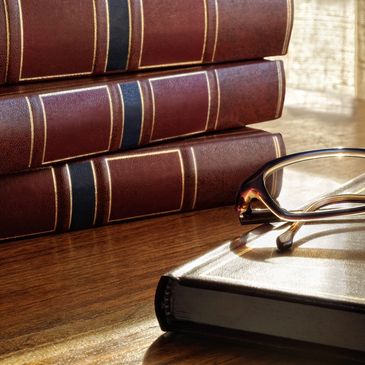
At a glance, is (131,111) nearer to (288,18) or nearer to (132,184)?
(132,184)

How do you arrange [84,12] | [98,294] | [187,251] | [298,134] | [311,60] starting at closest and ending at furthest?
[98,294] < [187,251] < [84,12] < [298,134] < [311,60]

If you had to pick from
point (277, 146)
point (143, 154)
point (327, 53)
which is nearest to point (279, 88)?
point (277, 146)

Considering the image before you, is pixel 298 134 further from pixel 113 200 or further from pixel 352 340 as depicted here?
pixel 352 340

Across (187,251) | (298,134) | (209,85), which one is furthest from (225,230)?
(298,134)

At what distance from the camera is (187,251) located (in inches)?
37.6

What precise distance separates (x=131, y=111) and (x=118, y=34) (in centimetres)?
9

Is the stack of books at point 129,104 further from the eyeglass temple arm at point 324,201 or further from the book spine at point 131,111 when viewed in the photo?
the eyeglass temple arm at point 324,201

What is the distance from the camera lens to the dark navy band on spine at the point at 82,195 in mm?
1074

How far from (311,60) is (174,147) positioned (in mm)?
1192

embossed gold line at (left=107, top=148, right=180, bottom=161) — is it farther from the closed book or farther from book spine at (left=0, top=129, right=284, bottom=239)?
the closed book

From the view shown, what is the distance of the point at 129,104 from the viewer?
1095mm

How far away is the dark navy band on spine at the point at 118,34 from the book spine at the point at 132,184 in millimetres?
109

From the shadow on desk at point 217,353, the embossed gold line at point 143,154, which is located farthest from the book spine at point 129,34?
the shadow on desk at point 217,353

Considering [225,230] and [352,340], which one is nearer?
[352,340]
